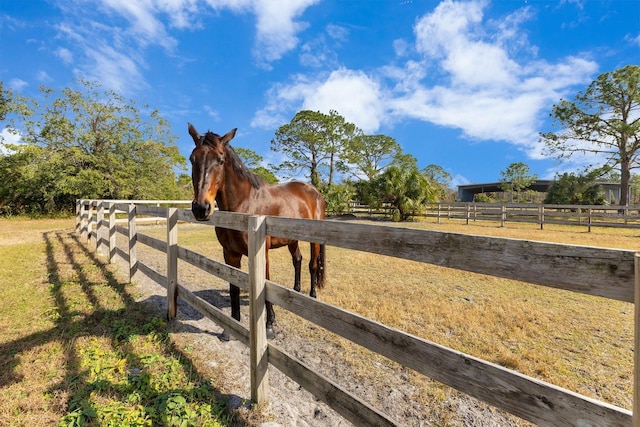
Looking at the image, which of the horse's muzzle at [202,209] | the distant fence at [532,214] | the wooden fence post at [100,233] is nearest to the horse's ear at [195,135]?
the horse's muzzle at [202,209]

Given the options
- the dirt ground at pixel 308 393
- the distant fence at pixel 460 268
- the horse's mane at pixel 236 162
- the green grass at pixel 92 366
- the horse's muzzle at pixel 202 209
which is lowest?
the dirt ground at pixel 308 393

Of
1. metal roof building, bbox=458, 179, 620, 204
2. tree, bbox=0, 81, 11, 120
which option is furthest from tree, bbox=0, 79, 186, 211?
metal roof building, bbox=458, 179, 620, 204

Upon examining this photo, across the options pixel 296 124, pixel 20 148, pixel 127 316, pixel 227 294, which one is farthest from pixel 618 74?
pixel 20 148

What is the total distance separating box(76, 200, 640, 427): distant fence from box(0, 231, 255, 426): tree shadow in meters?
0.59

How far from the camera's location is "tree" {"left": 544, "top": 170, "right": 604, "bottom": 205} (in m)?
23.8

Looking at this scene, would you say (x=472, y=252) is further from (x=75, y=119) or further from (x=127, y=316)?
(x=75, y=119)

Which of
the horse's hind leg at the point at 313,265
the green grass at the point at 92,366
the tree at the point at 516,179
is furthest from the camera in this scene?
the tree at the point at 516,179

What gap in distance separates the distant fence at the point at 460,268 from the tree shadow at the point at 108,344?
59 cm

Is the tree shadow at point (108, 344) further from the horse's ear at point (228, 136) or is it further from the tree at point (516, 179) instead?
the tree at point (516, 179)

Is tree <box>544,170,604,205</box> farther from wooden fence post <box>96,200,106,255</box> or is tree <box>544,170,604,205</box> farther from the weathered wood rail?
wooden fence post <box>96,200,106,255</box>

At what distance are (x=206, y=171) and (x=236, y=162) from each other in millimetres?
561

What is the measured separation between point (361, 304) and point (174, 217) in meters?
2.77

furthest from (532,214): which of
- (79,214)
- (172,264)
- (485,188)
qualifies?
(485,188)

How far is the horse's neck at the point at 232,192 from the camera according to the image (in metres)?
3.25
